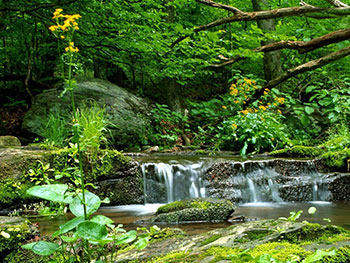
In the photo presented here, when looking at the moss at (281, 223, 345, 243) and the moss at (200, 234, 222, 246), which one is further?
the moss at (200, 234, 222, 246)

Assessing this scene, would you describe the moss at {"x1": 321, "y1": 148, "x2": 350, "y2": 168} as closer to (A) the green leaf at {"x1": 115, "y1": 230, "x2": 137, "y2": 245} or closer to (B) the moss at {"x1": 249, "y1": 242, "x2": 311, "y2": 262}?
(B) the moss at {"x1": 249, "y1": 242, "x2": 311, "y2": 262}

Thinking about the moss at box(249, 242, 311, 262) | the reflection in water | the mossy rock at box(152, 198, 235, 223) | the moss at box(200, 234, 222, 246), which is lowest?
the reflection in water

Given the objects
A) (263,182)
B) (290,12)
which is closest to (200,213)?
(263,182)

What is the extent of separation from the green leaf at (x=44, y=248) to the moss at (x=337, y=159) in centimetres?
645

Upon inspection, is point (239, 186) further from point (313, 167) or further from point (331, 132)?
point (331, 132)

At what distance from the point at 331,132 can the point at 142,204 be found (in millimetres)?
6669

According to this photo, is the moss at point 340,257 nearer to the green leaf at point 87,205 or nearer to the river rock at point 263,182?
the green leaf at point 87,205

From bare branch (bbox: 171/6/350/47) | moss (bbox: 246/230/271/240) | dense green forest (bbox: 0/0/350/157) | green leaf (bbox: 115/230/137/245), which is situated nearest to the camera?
green leaf (bbox: 115/230/137/245)

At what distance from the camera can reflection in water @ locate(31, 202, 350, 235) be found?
386 centimetres

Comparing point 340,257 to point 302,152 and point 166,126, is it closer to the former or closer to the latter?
point 302,152

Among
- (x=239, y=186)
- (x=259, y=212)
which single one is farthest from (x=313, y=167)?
(x=259, y=212)

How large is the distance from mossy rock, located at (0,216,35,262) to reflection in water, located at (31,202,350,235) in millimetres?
1008

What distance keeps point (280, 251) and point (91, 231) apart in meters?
0.88

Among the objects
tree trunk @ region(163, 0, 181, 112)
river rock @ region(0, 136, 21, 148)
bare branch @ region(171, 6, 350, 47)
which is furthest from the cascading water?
tree trunk @ region(163, 0, 181, 112)
